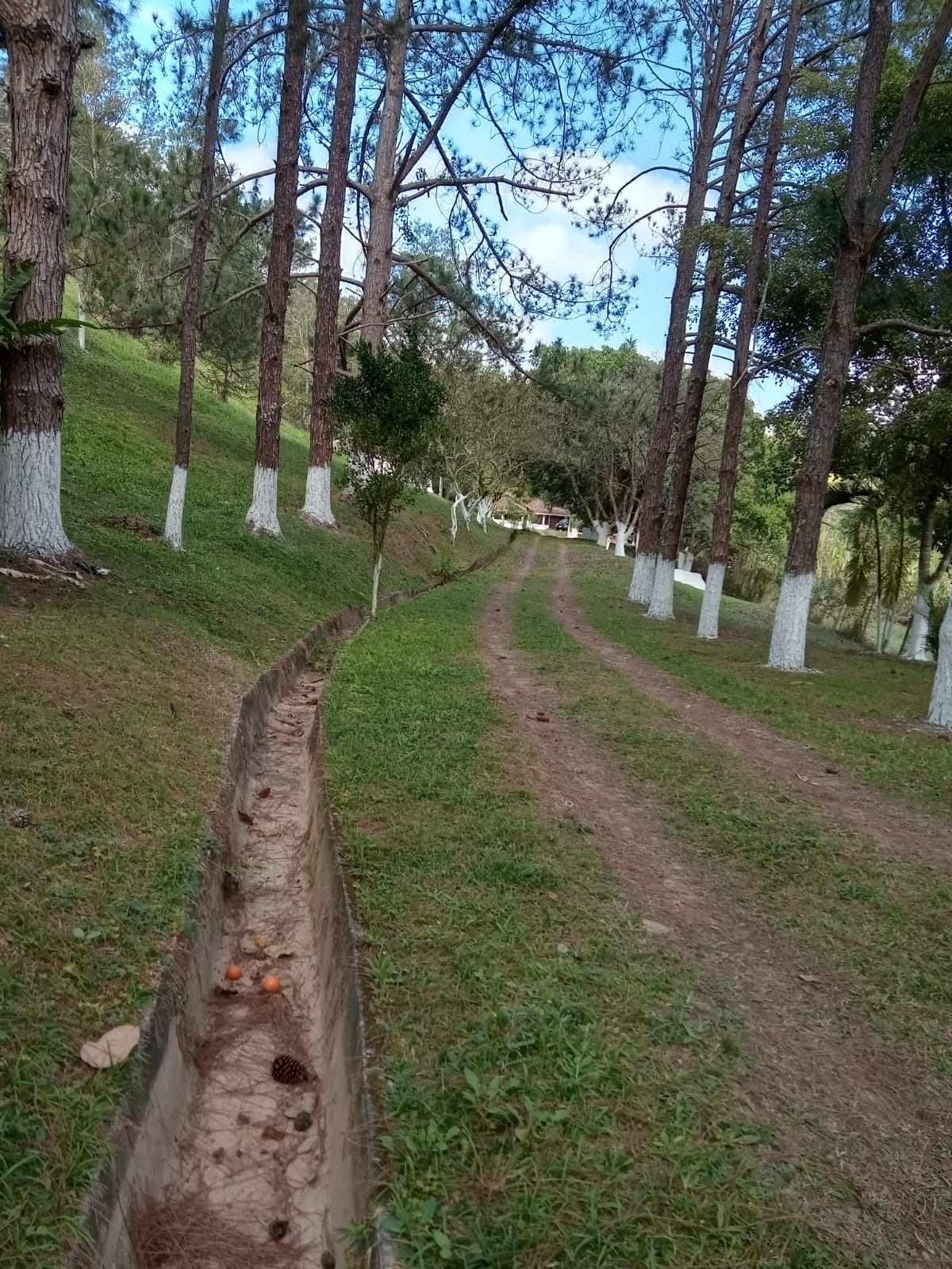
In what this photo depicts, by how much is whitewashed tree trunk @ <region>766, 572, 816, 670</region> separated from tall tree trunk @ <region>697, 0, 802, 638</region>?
2.62m

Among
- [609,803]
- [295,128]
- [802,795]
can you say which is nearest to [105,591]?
[609,803]

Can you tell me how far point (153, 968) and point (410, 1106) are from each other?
4.24 feet


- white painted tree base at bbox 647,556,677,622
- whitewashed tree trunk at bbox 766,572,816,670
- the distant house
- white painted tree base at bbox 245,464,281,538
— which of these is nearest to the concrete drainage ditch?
whitewashed tree trunk at bbox 766,572,816,670

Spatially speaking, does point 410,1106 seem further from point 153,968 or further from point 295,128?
point 295,128

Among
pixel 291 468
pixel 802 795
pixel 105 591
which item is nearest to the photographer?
pixel 802 795

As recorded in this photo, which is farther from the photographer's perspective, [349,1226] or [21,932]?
[21,932]

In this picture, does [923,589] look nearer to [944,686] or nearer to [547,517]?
[944,686]

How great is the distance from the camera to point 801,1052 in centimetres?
311

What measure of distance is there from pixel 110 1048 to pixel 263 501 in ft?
42.5

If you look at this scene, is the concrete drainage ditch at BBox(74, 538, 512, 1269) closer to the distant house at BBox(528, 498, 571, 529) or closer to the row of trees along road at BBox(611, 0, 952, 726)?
the row of trees along road at BBox(611, 0, 952, 726)

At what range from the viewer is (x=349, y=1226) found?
243cm

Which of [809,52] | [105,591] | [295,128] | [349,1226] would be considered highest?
[809,52]

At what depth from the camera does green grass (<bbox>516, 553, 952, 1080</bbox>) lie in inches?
137

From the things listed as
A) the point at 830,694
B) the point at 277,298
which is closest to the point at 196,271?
the point at 277,298
